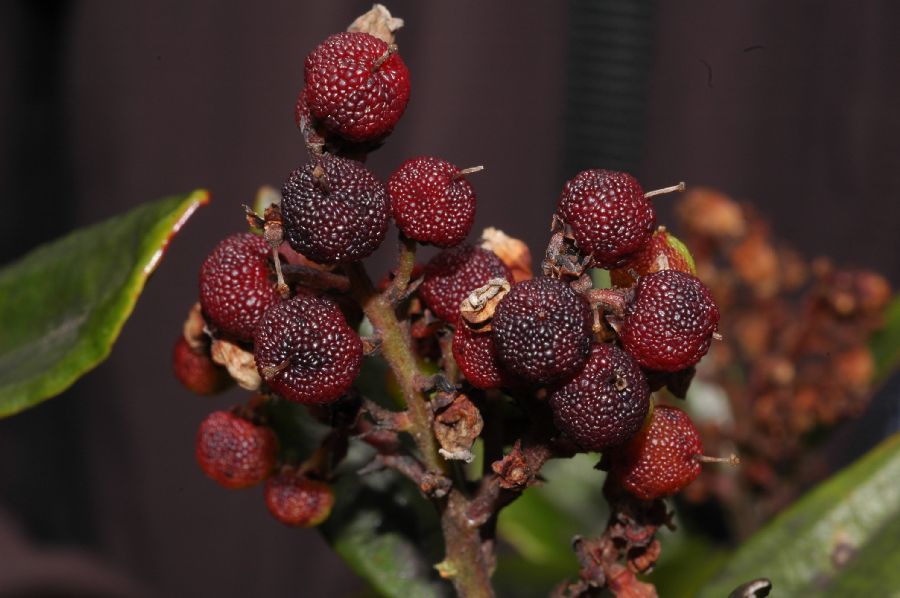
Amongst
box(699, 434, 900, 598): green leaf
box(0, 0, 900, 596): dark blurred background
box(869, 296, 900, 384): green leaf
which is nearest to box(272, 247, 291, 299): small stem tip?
box(699, 434, 900, 598): green leaf

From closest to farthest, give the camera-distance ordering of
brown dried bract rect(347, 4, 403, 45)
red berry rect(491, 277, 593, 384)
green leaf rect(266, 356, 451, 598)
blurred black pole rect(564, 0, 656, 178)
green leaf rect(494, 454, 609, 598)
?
red berry rect(491, 277, 593, 384)
brown dried bract rect(347, 4, 403, 45)
green leaf rect(266, 356, 451, 598)
green leaf rect(494, 454, 609, 598)
blurred black pole rect(564, 0, 656, 178)

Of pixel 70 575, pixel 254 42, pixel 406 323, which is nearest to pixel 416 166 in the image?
pixel 406 323

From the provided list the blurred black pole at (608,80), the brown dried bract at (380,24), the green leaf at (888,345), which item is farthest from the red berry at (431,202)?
the blurred black pole at (608,80)

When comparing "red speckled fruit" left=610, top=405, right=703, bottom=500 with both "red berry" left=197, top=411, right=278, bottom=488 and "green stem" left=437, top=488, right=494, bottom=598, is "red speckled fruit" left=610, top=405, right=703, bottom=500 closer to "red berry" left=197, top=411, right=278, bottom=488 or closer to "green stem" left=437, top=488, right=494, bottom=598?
"green stem" left=437, top=488, right=494, bottom=598

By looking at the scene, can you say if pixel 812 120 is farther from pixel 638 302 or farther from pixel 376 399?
pixel 638 302

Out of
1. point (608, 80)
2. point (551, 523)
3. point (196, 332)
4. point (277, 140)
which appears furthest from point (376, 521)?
point (608, 80)

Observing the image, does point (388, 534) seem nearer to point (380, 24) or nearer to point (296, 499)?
point (296, 499)

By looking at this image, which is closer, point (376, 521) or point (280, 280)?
point (280, 280)
